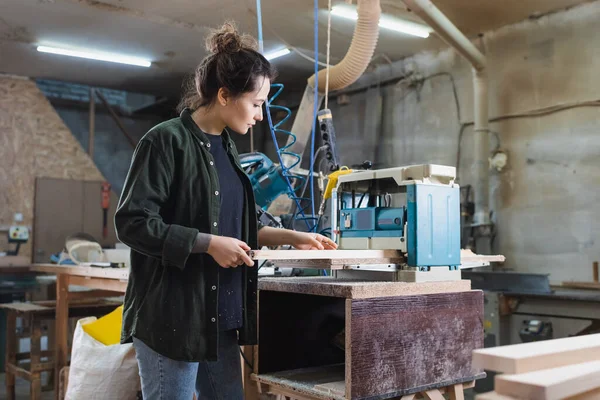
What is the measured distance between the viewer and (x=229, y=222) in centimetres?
132

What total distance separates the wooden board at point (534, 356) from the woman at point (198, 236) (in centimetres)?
53

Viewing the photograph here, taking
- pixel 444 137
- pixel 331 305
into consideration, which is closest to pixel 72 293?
pixel 331 305

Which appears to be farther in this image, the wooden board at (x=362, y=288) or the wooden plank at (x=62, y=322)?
the wooden plank at (x=62, y=322)

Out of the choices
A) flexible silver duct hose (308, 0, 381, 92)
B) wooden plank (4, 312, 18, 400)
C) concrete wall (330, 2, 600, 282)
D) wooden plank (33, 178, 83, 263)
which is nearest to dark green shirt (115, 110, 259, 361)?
flexible silver duct hose (308, 0, 381, 92)

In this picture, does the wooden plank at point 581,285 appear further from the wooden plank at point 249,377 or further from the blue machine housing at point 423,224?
the wooden plank at point 249,377

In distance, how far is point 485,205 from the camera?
4395 mm

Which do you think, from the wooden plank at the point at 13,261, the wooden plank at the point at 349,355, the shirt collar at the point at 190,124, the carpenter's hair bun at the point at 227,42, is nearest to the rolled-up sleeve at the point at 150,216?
the shirt collar at the point at 190,124

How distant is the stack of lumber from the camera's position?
0.72 m

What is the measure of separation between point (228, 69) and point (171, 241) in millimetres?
418

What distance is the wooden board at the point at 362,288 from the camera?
1.33m

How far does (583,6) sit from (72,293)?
3779 millimetres

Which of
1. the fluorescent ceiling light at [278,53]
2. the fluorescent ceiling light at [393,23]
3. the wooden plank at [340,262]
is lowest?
the wooden plank at [340,262]

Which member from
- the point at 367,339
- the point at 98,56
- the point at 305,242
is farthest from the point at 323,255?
the point at 98,56

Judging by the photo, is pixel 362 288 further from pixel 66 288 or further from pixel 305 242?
pixel 66 288
